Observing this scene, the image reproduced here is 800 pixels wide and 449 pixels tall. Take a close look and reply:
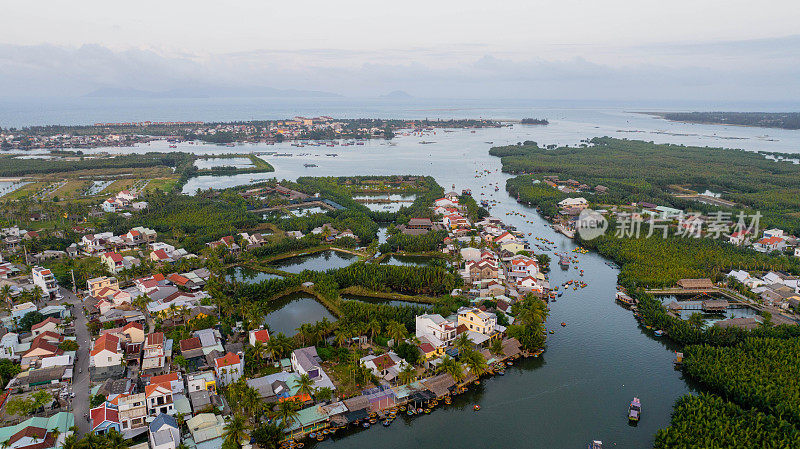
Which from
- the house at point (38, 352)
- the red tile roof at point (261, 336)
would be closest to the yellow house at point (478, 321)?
the red tile roof at point (261, 336)

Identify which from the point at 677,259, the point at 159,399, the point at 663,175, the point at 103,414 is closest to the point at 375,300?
the point at 159,399

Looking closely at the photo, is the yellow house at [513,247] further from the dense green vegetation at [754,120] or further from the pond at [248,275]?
the dense green vegetation at [754,120]

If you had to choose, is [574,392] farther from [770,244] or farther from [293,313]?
[770,244]

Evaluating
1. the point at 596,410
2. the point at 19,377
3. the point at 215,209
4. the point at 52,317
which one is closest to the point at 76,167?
the point at 215,209

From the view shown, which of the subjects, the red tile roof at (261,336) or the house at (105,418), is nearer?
the house at (105,418)

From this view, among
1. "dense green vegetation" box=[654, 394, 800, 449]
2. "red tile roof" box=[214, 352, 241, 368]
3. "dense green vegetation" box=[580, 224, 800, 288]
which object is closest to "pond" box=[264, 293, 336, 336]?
"red tile roof" box=[214, 352, 241, 368]

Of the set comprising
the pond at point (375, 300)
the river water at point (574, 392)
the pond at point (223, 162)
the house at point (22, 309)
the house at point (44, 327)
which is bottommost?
the river water at point (574, 392)

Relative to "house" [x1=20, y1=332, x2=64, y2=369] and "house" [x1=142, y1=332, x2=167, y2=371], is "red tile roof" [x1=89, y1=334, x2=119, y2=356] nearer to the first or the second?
"house" [x1=142, y1=332, x2=167, y2=371]

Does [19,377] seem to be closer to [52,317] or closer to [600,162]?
[52,317]
